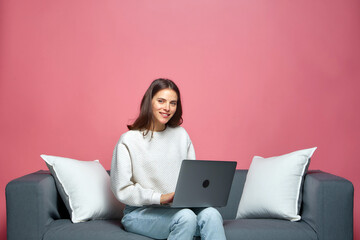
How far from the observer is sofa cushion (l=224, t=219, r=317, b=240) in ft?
7.77

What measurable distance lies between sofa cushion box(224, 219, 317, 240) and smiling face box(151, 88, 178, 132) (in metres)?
0.66

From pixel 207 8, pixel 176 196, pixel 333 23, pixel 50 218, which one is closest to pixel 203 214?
pixel 176 196

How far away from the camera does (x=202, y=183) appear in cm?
221

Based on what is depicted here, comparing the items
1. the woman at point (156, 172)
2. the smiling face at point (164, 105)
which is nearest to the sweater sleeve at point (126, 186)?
the woman at point (156, 172)

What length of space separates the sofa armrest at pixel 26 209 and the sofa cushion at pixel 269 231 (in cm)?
95

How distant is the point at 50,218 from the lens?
8.30 ft

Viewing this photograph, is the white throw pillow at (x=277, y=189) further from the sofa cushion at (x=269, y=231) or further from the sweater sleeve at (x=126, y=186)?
the sweater sleeve at (x=126, y=186)

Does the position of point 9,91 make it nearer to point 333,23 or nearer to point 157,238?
point 157,238

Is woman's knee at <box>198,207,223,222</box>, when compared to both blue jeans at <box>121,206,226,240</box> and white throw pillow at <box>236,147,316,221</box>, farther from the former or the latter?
white throw pillow at <box>236,147,316,221</box>

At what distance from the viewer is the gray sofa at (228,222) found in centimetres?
237

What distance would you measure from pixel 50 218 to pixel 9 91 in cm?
125

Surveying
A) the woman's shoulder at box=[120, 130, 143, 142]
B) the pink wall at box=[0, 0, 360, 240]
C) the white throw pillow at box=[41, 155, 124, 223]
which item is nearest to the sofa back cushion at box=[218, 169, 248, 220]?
the pink wall at box=[0, 0, 360, 240]

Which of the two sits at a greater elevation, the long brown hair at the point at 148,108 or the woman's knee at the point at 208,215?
the long brown hair at the point at 148,108

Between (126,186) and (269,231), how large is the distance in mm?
769
